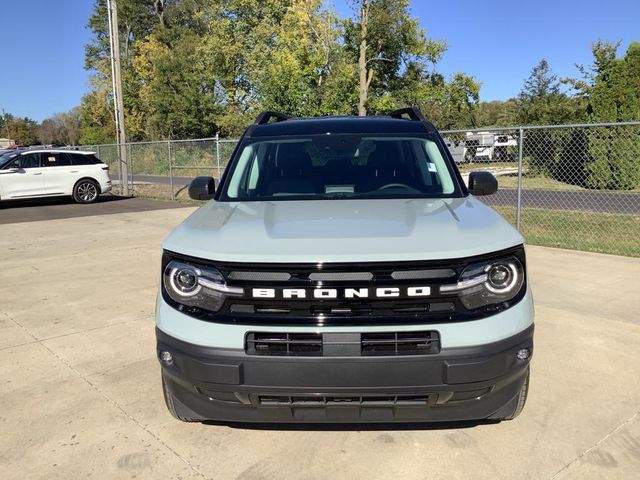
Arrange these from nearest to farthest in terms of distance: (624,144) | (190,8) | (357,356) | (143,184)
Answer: (357,356) < (624,144) < (143,184) < (190,8)

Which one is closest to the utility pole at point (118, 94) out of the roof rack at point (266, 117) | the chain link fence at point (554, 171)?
the chain link fence at point (554, 171)

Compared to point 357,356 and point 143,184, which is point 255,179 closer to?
point 357,356

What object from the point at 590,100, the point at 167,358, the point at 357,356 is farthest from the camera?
the point at 590,100

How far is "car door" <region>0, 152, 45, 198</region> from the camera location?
1521 centimetres

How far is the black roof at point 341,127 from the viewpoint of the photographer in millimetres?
3869

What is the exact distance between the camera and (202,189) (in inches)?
155

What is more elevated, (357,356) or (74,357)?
(357,356)

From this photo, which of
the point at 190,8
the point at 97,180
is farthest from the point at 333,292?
the point at 190,8

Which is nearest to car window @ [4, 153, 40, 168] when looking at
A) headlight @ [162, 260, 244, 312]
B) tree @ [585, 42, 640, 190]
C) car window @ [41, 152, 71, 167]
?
car window @ [41, 152, 71, 167]

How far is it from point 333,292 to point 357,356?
0.29m

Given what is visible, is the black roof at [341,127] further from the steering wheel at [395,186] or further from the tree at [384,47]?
the tree at [384,47]

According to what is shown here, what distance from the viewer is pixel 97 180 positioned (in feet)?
54.9

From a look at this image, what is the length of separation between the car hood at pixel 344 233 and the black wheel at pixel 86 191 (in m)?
14.9

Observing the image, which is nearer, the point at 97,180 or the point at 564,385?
the point at 564,385
